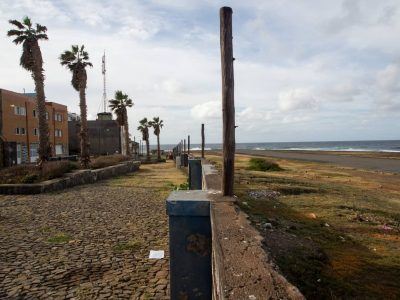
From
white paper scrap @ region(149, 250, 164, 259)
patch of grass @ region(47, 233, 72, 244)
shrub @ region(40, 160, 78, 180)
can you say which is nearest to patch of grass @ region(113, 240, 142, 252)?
white paper scrap @ region(149, 250, 164, 259)

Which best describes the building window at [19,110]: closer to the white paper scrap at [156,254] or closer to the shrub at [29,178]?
the shrub at [29,178]

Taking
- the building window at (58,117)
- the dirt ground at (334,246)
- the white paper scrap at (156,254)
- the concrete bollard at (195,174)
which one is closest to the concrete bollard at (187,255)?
the dirt ground at (334,246)

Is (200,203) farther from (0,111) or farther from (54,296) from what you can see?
(0,111)

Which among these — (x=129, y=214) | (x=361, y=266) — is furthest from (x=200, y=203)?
(x=129, y=214)

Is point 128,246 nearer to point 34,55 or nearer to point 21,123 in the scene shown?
point 34,55

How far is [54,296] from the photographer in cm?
519

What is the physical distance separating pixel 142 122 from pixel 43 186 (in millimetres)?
53813

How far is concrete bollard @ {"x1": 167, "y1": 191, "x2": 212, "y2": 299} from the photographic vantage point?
5020mm

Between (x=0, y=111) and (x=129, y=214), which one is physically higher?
(x=0, y=111)

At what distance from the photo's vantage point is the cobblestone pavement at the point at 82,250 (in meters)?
5.48

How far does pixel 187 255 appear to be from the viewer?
506cm

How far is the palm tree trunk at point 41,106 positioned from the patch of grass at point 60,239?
16.0 metres

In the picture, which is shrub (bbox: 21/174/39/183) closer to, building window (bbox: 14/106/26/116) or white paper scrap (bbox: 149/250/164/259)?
white paper scrap (bbox: 149/250/164/259)

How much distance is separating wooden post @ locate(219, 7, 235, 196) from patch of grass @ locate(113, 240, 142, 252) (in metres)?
2.60
